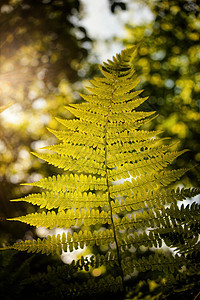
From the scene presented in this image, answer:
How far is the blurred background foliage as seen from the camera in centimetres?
388

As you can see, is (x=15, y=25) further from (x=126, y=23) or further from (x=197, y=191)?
(x=197, y=191)

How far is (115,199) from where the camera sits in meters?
0.80

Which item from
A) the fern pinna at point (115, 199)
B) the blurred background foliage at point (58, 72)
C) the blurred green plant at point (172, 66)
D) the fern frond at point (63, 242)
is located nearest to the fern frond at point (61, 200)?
the fern pinna at point (115, 199)

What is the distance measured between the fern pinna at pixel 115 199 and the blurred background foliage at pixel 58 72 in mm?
3008

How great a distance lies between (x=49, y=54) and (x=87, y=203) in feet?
17.4

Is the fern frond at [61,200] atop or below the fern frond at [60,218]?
atop

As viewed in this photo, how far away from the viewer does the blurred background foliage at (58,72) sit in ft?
12.7

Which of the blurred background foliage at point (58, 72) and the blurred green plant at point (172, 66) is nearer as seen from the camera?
the blurred background foliage at point (58, 72)

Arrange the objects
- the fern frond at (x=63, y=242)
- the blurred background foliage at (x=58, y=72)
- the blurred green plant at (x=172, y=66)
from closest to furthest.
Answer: the fern frond at (x=63, y=242) < the blurred background foliage at (x=58, y=72) < the blurred green plant at (x=172, y=66)

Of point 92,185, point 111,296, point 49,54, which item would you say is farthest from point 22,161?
point 92,185

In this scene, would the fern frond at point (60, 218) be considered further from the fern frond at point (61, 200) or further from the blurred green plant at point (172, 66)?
the blurred green plant at point (172, 66)

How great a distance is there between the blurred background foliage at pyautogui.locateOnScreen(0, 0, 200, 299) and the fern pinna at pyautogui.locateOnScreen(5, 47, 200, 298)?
301 cm

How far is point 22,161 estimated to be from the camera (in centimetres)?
531

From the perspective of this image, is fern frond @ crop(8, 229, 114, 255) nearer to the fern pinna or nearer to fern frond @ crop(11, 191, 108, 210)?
the fern pinna
